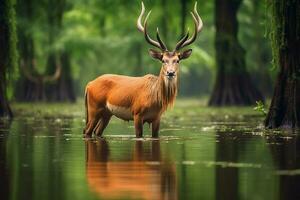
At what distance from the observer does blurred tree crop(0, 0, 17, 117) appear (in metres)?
27.9

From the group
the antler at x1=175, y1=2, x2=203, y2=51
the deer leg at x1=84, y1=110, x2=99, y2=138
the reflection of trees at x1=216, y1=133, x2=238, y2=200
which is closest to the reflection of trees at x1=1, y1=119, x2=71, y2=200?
the deer leg at x1=84, y1=110, x2=99, y2=138

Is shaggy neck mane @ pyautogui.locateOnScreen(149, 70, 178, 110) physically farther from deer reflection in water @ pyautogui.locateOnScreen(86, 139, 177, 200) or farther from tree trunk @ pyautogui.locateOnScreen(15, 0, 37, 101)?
tree trunk @ pyautogui.locateOnScreen(15, 0, 37, 101)

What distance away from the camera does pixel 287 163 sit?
1283cm

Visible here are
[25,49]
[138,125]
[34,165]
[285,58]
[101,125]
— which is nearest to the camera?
[34,165]

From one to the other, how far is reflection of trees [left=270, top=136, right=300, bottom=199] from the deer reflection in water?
1112 mm

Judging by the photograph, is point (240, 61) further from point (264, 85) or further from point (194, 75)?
point (194, 75)

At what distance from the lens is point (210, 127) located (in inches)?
888

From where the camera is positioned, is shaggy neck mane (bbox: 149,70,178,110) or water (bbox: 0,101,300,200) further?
shaggy neck mane (bbox: 149,70,178,110)

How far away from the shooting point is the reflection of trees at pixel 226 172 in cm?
979

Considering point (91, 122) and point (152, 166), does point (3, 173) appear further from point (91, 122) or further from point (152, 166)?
point (91, 122)

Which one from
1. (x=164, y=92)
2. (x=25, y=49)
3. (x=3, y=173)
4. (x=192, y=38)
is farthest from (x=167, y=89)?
(x=25, y=49)

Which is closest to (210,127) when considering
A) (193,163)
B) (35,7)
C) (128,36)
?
(193,163)

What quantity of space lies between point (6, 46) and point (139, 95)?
35.1 ft

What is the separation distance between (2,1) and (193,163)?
15.9 meters
